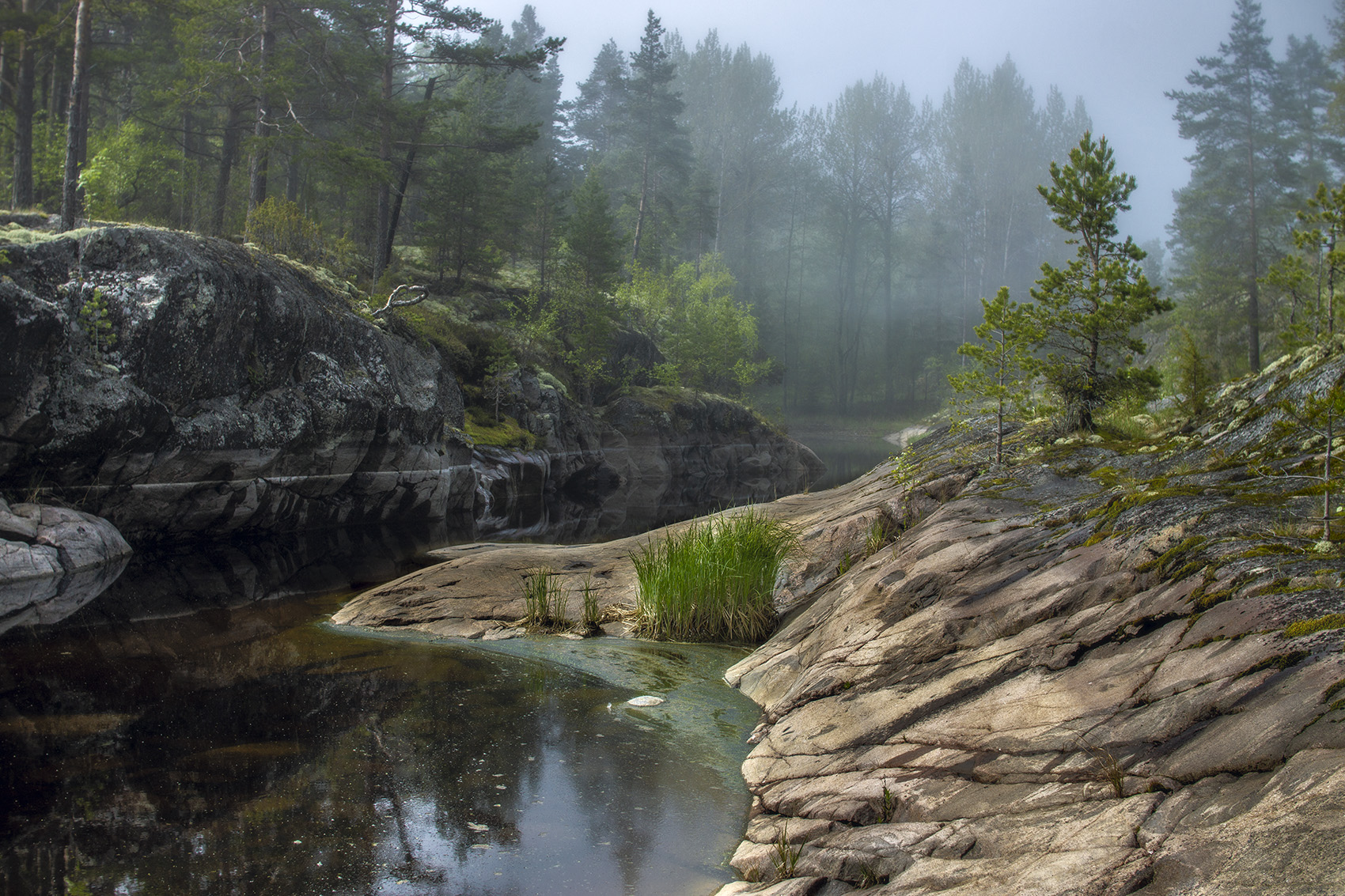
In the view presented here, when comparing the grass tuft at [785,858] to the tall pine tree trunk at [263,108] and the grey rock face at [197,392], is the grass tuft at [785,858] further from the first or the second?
the tall pine tree trunk at [263,108]

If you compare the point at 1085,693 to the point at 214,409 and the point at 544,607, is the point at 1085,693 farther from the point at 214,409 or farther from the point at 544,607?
the point at 214,409

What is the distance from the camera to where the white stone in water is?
753 cm

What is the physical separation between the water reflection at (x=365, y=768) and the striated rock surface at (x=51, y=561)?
4.68ft

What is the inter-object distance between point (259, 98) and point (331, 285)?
7.73 meters

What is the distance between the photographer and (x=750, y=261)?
74188 mm

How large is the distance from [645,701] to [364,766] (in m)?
2.57

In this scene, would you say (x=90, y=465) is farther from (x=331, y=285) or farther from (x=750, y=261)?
(x=750, y=261)

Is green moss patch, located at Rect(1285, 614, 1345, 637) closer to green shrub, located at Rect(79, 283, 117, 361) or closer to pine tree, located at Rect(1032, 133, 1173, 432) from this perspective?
pine tree, located at Rect(1032, 133, 1173, 432)

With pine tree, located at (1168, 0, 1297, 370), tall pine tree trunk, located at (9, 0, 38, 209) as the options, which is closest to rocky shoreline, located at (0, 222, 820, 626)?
tall pine tree trunk, located at (9, 0, 38, 209)

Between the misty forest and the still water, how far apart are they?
684 cm

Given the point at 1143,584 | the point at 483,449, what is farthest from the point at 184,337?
the point at 1143,584

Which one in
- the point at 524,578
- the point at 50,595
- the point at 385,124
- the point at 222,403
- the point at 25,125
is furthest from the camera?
the point at 385,124

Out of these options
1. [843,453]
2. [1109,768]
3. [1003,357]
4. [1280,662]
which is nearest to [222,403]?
[1003,357]

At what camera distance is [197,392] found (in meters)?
16.2
